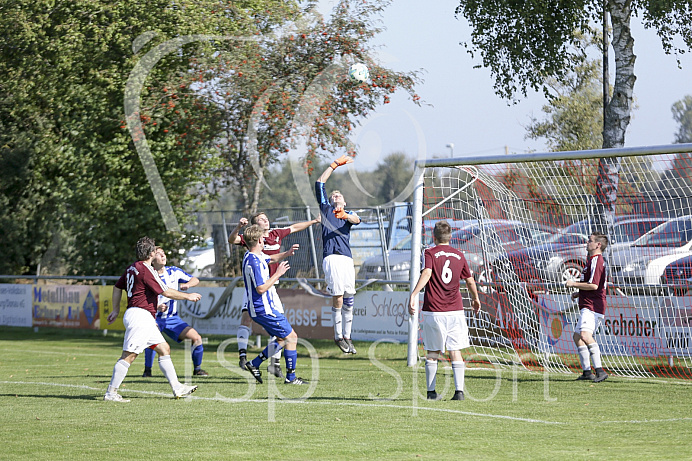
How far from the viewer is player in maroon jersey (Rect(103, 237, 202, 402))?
9.55 meters

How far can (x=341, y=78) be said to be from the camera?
20.2 metres

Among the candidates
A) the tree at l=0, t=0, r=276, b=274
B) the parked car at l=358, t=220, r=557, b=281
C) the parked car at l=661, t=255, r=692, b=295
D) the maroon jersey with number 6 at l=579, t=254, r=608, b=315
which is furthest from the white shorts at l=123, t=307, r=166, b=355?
the tree at l=0, t=0, r=276, b=274

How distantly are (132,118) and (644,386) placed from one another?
14411 millimetres

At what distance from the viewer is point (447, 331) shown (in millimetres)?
9398

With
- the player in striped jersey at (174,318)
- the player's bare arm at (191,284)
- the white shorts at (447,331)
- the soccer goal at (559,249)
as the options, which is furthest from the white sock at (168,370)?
the soccer goal at (559,249)

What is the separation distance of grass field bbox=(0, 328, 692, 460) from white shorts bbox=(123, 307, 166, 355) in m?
0.65

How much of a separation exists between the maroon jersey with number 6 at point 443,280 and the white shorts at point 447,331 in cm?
8

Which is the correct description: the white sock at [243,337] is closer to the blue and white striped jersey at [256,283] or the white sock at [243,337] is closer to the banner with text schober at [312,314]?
the blue and white striped jersey at [256,283]

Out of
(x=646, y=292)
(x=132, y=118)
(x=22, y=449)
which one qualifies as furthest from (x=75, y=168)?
(x=22, y=449)

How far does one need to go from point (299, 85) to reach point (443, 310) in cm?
1184

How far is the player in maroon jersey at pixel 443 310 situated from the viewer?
9.40 meters

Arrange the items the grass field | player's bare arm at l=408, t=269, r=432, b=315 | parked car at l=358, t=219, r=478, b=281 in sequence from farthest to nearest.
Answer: parked car at l=358, t=219, r=478, b=281, player's bare arm at l=408, t=269, r=432, b=315, the grass field

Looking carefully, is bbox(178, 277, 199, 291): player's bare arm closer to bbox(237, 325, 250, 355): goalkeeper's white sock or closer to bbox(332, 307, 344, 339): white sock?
bbox(237, 325, 250, 355): goalkeeper's white sock

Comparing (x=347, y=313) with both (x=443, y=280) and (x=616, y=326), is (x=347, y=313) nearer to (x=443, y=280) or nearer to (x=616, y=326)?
(x=443, y=280)
